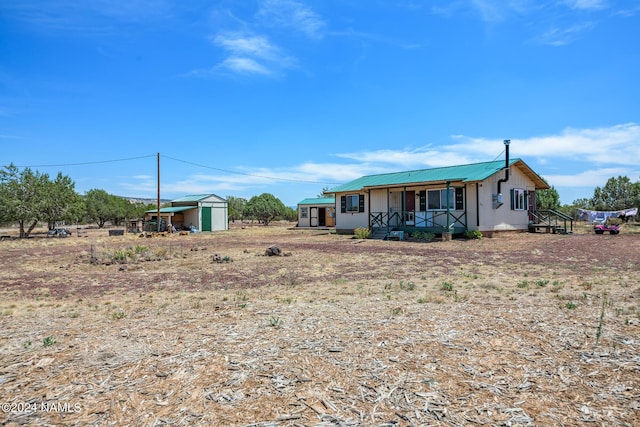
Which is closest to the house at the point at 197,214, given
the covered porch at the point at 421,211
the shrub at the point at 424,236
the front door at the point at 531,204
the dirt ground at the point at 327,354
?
the covered porch at the point at 421,211

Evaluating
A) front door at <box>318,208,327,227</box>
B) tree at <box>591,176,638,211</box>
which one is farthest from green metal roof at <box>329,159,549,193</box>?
tree at <box>591,176,638,211</box>

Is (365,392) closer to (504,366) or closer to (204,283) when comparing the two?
(504,366)

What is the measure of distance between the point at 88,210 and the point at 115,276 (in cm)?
4263

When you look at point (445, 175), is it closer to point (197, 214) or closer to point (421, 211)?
point (421, 211)

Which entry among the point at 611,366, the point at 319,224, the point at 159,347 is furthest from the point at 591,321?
the point at 319,224

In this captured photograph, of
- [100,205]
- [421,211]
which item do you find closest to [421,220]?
[421,211]

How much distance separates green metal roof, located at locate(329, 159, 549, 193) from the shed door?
47.7ft

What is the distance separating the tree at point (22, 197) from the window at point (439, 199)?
26.9m

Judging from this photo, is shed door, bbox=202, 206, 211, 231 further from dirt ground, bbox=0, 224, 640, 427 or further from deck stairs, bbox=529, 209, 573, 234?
dirt ground, bbox=0, 224, 640, 427

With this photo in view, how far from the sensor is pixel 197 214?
36406 millimetres

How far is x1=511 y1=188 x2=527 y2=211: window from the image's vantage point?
23.5 m

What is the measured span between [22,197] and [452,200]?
29.5 metres

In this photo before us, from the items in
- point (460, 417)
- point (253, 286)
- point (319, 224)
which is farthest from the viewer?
point (319, 224)

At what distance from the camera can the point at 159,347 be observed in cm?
443
